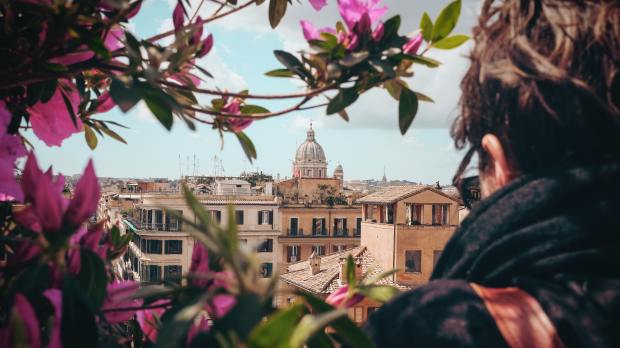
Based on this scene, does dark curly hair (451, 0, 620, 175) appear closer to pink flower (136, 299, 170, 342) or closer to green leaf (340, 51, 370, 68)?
green leaf (340, 51, 370, 68)

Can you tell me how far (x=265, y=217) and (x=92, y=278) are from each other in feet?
77.4

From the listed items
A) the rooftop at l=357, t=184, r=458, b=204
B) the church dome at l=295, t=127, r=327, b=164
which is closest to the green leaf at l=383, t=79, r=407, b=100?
the rooftop at l=357, t=184, r=458, b=204

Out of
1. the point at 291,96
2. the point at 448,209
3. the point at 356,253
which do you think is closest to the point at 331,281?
the point at 356,253

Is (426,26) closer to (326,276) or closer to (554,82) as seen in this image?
(554,82)

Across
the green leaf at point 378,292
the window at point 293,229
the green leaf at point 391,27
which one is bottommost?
the window at point 293,229

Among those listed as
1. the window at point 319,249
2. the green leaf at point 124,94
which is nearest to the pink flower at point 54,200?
the green leaf at point 124,94

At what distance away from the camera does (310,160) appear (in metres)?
49.7

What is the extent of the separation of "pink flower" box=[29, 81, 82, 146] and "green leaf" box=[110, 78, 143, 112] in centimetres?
31

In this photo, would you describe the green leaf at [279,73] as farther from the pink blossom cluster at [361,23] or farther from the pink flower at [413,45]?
the pink flower at [413,45]

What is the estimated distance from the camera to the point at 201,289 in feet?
1.77

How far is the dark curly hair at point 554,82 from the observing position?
2.23 ft

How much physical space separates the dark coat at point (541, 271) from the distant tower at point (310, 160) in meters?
48.2

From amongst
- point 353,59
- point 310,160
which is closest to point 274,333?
point 353,59

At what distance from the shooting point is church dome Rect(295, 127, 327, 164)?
49844 millimetres
